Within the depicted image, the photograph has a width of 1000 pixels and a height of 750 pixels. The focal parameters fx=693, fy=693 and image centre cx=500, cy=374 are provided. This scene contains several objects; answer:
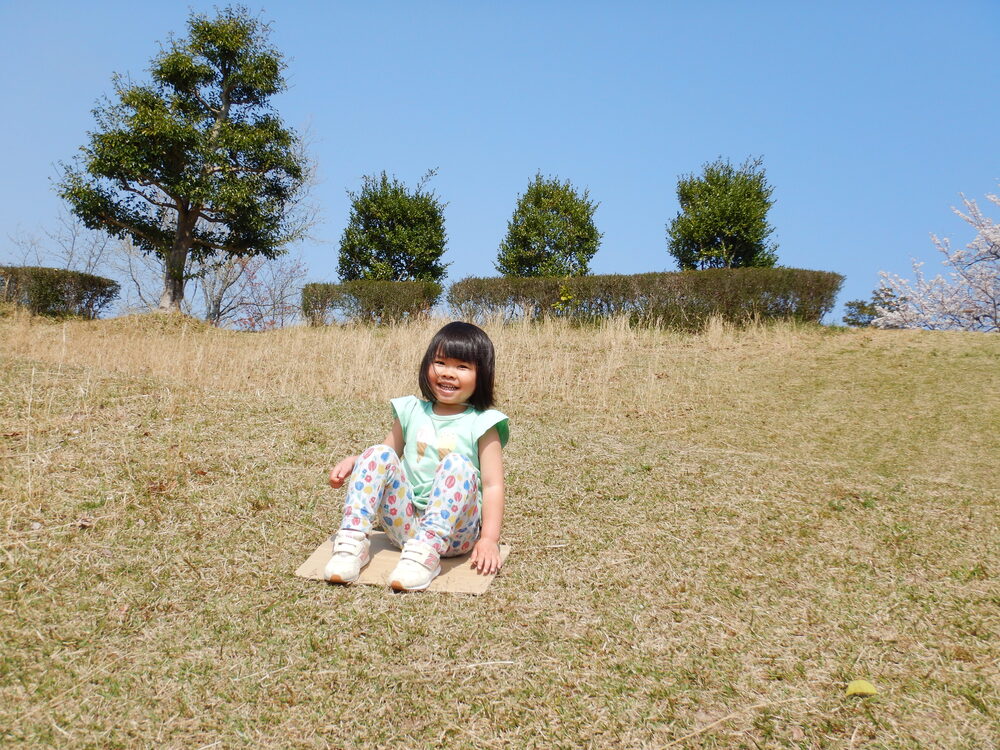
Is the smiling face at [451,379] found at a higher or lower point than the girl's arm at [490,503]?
higher

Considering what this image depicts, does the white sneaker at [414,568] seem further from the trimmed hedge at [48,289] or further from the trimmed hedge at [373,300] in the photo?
the trimmed hedge at [48,289]

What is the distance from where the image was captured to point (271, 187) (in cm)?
1648

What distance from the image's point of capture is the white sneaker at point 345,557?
3.05 metres

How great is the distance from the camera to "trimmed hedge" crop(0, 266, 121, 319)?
51.0 feet

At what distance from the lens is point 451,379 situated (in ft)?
10.2

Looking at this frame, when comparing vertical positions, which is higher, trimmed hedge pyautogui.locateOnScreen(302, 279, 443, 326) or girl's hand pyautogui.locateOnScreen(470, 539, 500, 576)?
trimmed hedge pyautogui.locateOnScreen(302, 279, 443, 326)

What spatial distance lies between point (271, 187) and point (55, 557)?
14516 mm

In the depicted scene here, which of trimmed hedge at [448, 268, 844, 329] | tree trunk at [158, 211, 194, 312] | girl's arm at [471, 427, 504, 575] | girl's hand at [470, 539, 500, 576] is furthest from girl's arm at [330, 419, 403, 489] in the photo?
tree trunk at [158, 211, 194, 312]

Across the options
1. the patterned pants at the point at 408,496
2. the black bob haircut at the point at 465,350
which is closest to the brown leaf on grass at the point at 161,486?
the patterned pants at the point at 408,496

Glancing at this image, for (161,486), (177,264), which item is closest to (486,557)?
(161,486)

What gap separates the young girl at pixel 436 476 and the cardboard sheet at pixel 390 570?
52 millimetres

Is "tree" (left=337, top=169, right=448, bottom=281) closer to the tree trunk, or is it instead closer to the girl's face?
the tree trunk

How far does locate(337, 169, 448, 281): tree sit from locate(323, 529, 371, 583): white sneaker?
14007 millimetres

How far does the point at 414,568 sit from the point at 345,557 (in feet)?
1.06
